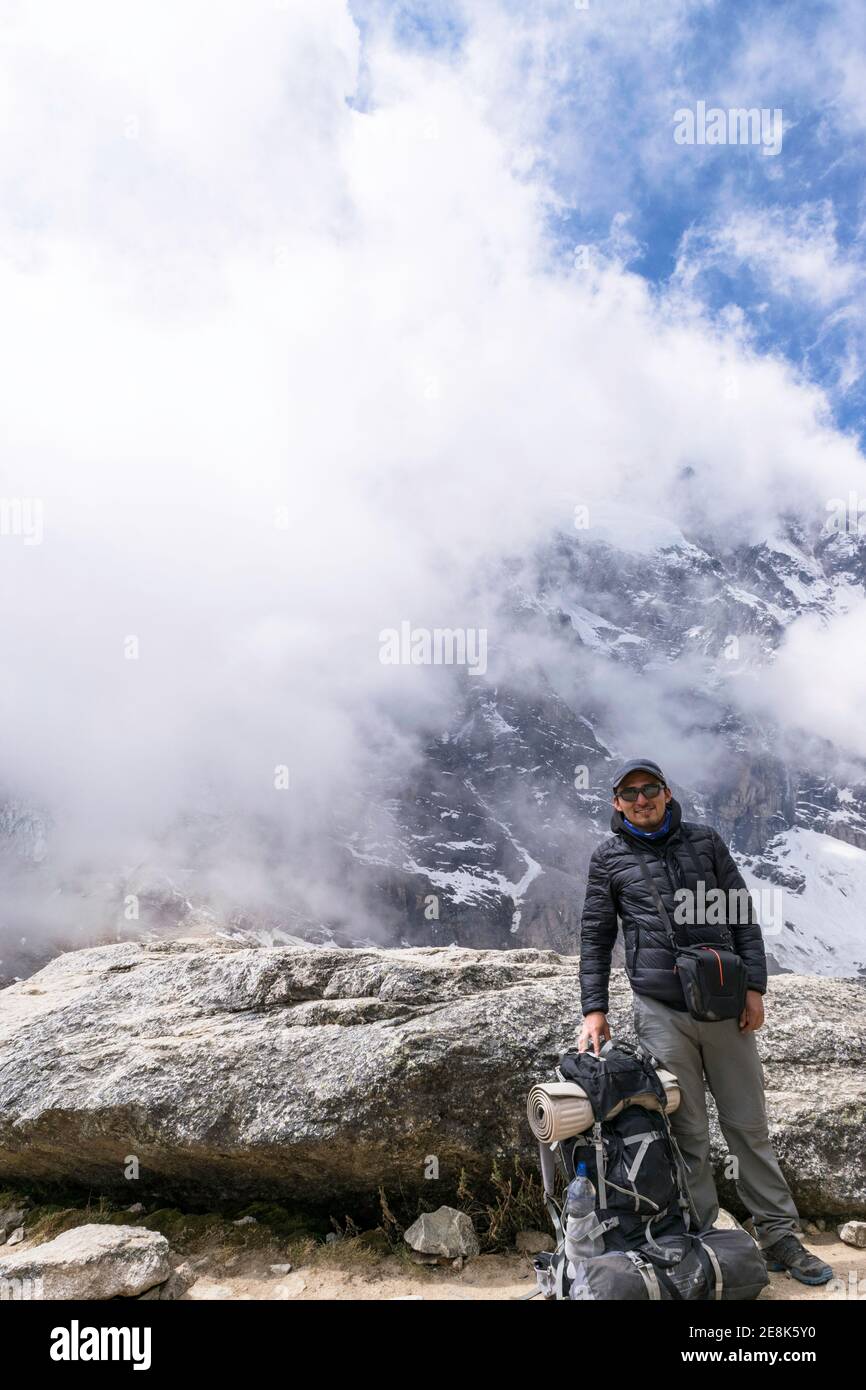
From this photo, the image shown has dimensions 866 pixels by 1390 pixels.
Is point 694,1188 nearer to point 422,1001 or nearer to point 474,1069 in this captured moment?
point 474,1069

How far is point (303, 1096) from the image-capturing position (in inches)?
282

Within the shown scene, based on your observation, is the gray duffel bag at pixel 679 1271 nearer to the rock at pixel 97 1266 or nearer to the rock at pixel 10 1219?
the rock at pixel 97 1266

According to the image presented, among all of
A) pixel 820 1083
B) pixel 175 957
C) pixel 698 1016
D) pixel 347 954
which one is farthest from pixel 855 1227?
Answer: pixel 175 957

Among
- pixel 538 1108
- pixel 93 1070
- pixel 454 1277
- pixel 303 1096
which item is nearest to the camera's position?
pixel 538 1108

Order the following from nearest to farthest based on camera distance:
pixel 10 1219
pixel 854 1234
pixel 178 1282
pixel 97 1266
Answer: pixel 97 1266
pixel 178 1282
pixel 854 1234
pixel 10 1219

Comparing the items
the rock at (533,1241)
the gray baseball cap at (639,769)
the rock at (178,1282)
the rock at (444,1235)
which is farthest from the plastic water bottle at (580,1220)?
the rock at (178,1282)

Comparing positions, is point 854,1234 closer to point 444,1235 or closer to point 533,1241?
point 533,1241

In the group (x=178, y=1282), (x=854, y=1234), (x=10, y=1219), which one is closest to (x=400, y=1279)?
(x=178, y=1282)

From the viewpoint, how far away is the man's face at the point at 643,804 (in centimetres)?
660

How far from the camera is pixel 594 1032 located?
20.6 feet

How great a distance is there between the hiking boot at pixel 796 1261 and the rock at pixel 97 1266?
459cm

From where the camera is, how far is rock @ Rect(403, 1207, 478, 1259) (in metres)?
6.56

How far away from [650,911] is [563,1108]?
174 centimetres
